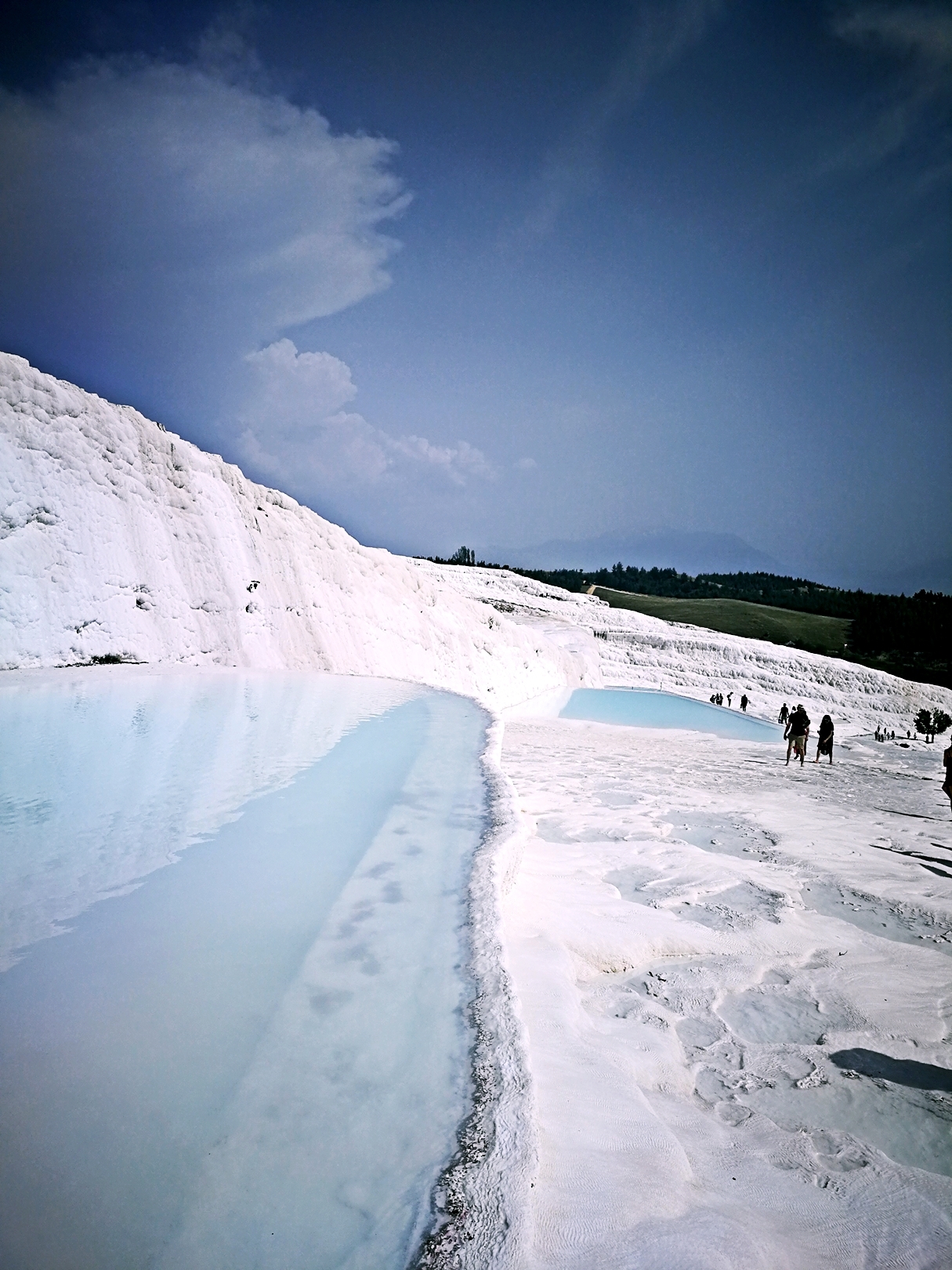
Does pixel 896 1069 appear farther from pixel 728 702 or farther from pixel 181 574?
pixel 728 702

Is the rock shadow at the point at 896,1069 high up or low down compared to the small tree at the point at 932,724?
up

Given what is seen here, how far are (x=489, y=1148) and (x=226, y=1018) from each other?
140 centimetres

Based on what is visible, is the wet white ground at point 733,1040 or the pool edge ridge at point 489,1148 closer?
the pool edge ridge at point 489,1148

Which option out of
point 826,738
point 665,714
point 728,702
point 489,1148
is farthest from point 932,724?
point 489,1148

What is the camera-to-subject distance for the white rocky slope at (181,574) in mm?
13820

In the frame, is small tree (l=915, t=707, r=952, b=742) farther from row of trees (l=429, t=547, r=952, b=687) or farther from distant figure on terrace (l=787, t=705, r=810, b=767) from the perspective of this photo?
row of trees (l=429, t=547, r=952, b=687)

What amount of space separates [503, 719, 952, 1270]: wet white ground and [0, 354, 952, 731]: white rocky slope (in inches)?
494

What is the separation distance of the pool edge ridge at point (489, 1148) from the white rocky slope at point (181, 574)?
13.7 m

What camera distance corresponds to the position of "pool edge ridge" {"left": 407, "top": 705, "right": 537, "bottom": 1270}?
187cm

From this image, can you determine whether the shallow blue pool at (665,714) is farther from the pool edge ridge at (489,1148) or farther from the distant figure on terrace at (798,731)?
the pool edge ridge at (489,1148)

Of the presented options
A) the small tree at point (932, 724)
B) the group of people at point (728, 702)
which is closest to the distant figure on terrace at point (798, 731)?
the small tree at point (932, 724)

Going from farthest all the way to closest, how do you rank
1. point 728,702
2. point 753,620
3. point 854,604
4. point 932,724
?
1. point 854,604
2. point 753,620
3. point 728,702
4. point 932,724

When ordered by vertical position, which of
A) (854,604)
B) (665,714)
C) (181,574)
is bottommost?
(665,714)

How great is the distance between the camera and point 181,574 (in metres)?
16.7
